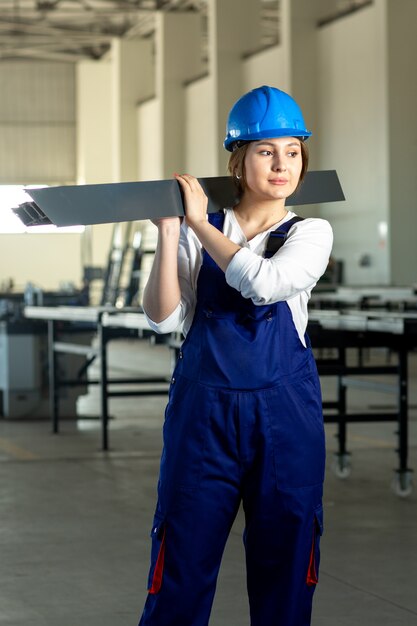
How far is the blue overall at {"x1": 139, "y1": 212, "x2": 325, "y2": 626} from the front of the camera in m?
2.18

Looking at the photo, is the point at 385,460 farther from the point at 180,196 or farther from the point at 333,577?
the point at 180,196

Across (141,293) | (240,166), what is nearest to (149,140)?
(141,293)

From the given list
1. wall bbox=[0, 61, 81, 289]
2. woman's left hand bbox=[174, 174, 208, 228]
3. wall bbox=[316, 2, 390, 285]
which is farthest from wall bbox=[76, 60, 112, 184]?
woman's left hand bbox=[174, 174, 208, 228]

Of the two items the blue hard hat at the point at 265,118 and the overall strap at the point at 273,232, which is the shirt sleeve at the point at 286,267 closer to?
the overall strap at the point at 273,232

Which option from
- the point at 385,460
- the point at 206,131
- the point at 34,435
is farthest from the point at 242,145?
the point at 206,131

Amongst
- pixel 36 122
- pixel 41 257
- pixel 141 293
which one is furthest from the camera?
pixel 36 122

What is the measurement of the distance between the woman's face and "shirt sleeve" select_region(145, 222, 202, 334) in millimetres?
172

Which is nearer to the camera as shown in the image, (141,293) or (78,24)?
(141,293)

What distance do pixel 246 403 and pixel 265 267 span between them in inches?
A: 11.0

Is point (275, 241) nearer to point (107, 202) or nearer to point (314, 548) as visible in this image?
point (107, 202)

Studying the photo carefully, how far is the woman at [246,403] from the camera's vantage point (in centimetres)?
218

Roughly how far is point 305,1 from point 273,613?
17.3 metres

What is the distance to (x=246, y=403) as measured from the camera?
2174mm

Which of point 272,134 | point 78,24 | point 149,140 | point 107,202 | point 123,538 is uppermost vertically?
point 78,24
